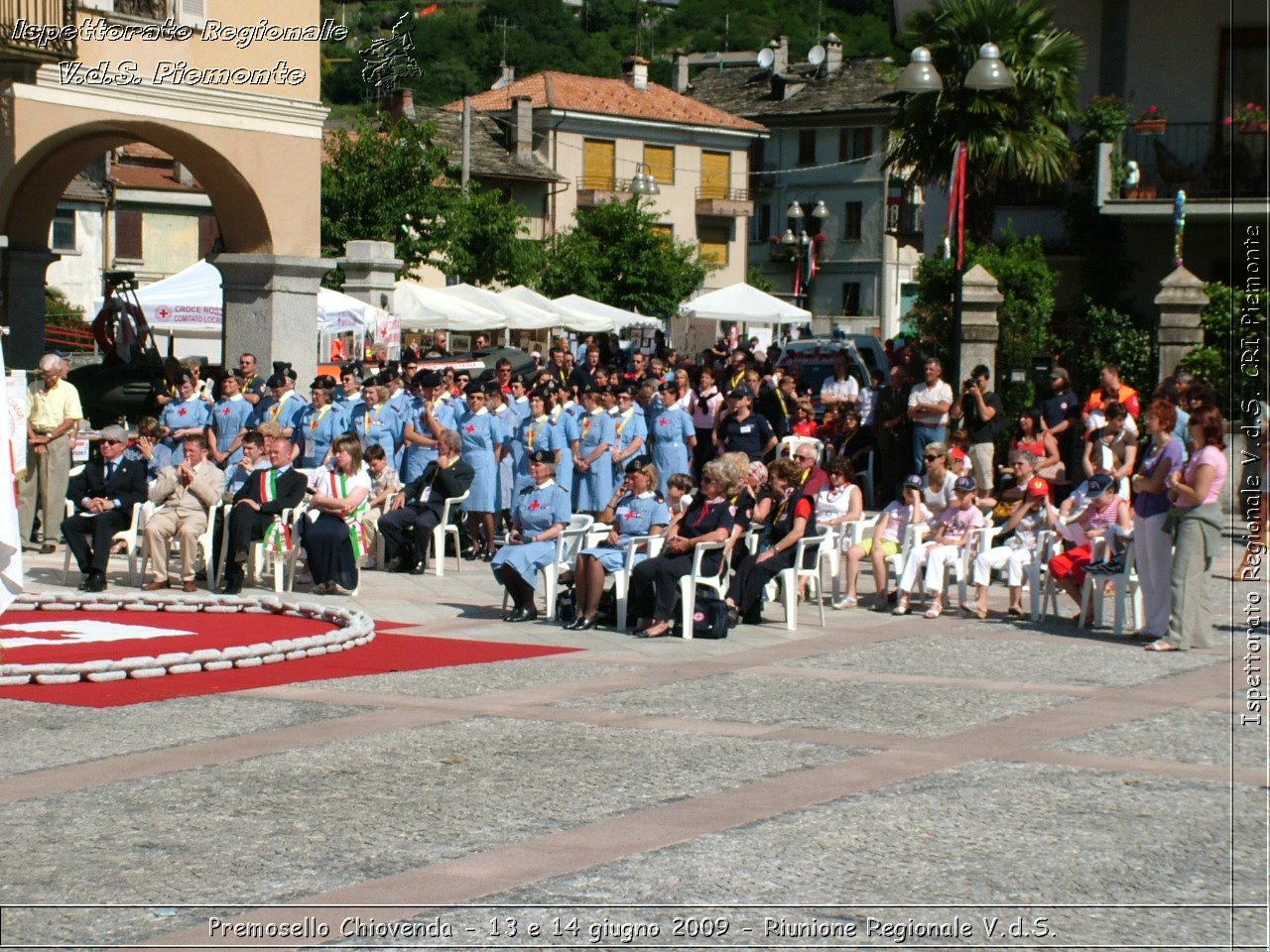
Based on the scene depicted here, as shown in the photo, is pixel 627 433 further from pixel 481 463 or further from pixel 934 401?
pixel 934 401

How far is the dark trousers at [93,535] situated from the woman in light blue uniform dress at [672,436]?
570 centimetres

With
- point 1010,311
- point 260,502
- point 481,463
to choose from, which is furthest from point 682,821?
point 1010,311

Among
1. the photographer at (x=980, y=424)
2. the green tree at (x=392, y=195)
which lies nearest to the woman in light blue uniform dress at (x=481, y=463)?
the photographer at (x=980, y=424)

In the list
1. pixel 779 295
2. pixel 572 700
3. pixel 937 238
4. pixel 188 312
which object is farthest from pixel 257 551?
pixel 779 295

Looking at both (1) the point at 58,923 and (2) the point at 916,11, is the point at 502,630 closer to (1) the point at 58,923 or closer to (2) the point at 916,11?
(1) the point at 58,923

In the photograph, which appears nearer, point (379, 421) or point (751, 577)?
point (751, 577)

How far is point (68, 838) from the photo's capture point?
23.4 feet

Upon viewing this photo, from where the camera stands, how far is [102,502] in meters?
15.6

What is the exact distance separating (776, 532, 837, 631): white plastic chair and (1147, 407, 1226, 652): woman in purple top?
2.71 metres

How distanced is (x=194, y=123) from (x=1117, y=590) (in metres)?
13.8

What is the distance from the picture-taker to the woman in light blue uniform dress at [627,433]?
1820 cm

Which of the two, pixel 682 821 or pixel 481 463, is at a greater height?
pixel 481 463

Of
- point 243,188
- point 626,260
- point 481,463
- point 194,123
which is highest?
point 626,260

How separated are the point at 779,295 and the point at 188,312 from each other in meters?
52.6
